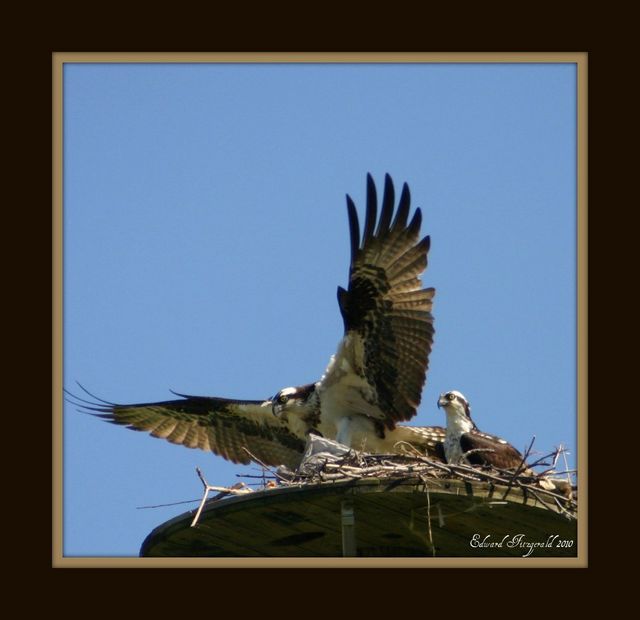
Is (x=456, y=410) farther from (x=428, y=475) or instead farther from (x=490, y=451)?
(x=428, y=475)

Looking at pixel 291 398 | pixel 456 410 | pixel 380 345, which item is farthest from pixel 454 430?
pixel 291 398

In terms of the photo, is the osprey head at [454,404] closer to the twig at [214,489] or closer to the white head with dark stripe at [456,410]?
the white head with dark stripe at [456,410]

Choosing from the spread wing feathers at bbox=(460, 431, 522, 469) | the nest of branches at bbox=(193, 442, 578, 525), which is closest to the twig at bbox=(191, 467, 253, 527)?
the nest of branches at bbox=(193, 442, 578, 525)

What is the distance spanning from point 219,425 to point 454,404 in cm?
260

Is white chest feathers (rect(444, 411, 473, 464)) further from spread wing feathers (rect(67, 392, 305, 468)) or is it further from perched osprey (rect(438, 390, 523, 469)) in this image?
spread wing feathers (rect(67, 392, 305, 468))

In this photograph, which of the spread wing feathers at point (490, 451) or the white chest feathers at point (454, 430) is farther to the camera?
the white chest feathers at point (454, 430)

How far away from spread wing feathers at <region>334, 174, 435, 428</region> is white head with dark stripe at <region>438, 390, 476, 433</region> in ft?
1.20

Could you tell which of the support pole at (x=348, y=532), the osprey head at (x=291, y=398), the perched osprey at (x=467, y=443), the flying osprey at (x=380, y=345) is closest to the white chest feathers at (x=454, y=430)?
the perched osprey at (x=467, y=443)

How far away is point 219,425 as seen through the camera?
10.9 metres

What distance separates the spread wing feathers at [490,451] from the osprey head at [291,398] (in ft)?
4.93

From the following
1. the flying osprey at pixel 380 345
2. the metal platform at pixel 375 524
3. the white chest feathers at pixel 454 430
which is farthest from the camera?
the flying osprey at pixel 380 345

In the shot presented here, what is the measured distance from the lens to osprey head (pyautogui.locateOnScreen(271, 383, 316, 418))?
9.91 meters

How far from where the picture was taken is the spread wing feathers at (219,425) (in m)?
10.4
